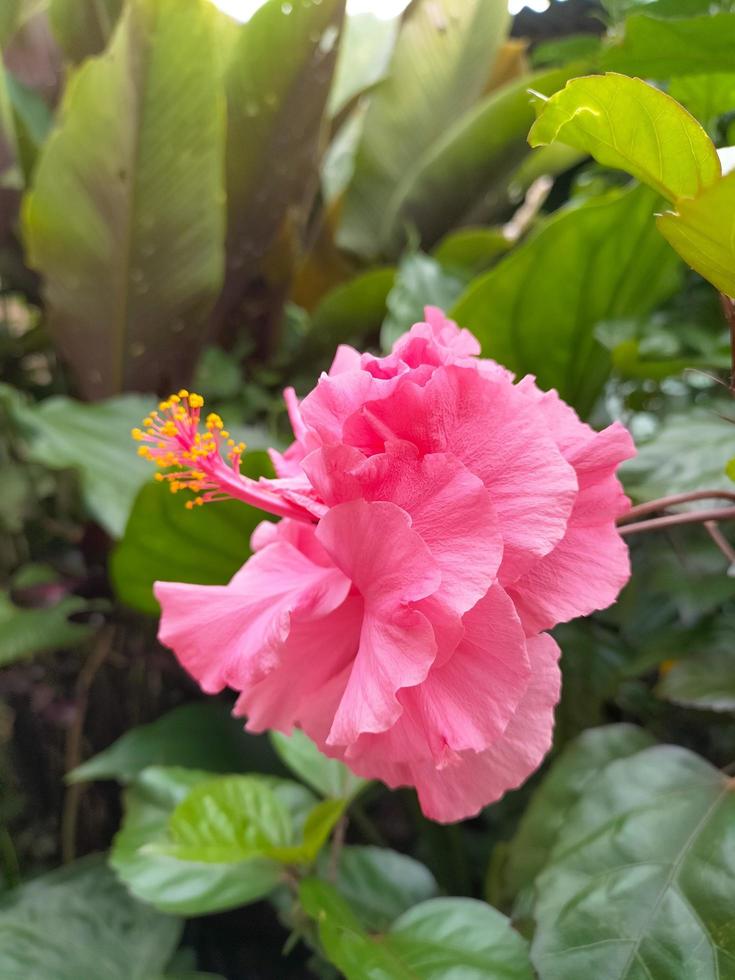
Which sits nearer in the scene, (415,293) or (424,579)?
(424,579)

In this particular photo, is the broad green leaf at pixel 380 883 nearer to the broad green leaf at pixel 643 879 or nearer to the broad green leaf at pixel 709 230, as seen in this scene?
the broad green leaf at pixel 643 879

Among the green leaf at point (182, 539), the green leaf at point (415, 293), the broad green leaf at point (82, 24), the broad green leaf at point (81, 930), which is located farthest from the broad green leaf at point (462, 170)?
the broad green leaf at point (81, 930)

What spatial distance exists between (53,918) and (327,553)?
0.47m

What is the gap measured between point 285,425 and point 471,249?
10.4 inches

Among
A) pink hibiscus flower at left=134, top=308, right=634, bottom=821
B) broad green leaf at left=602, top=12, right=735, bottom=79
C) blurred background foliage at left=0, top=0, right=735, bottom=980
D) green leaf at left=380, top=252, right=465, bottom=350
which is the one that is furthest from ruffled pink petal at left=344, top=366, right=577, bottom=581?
green leaf at left=380, top=252, right=465, bottom=350

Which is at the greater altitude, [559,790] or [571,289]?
[571,289]

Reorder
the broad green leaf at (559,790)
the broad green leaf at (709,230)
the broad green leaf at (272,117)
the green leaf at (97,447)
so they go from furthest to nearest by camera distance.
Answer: the broad green leaf at (272,117) < the green leaf at (97,447) < the broad green leaf at (559,790) < the broad green leaf at (709,230)

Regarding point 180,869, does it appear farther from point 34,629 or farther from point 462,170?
point 462,170

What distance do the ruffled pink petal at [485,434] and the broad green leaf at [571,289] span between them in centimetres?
29

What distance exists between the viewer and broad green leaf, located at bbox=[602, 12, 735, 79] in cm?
37

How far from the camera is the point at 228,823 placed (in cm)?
43

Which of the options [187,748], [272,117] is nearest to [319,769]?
[187,748]

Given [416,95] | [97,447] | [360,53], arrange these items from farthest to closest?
[360,53], [416,95], [97,447]

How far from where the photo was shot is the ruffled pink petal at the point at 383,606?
24cm
